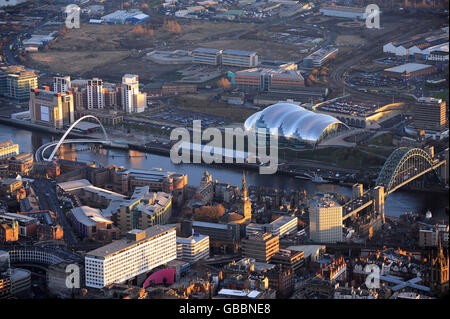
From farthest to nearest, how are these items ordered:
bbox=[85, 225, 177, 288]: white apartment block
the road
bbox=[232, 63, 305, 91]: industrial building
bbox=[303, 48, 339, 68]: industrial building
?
bbox=[303, 48, 339, 68]: industrial building → bbox=[232, 63, 305, 91]: industrial building → the road → bbox=[85, 225, 177, 288]: white apartment block

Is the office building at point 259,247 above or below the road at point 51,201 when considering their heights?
above

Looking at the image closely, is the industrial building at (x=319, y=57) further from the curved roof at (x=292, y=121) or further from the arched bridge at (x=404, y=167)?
the arched bridge at (x=404, y=167)

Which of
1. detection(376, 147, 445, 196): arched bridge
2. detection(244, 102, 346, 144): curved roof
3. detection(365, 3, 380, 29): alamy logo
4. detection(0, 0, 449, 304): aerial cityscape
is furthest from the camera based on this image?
detection(365, 3, 380, 29): alamy logo

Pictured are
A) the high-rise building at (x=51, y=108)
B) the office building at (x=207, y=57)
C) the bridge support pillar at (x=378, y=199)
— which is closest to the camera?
the bridge support pillar at (x=378, y=199)

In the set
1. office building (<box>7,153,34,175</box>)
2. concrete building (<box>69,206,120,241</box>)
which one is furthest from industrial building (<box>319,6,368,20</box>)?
concrete building (<box>69,206,120,241</box>)

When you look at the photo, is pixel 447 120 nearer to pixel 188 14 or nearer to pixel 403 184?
pixel 403 184

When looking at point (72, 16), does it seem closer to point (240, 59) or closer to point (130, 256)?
point (240, 59)

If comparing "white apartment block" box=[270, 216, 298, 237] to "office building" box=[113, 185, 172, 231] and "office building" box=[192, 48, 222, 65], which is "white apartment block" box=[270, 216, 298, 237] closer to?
"office building" box=[113, 185, 172, 231]

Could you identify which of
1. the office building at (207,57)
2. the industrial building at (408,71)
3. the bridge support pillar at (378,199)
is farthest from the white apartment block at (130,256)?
the office building at (207,57)
